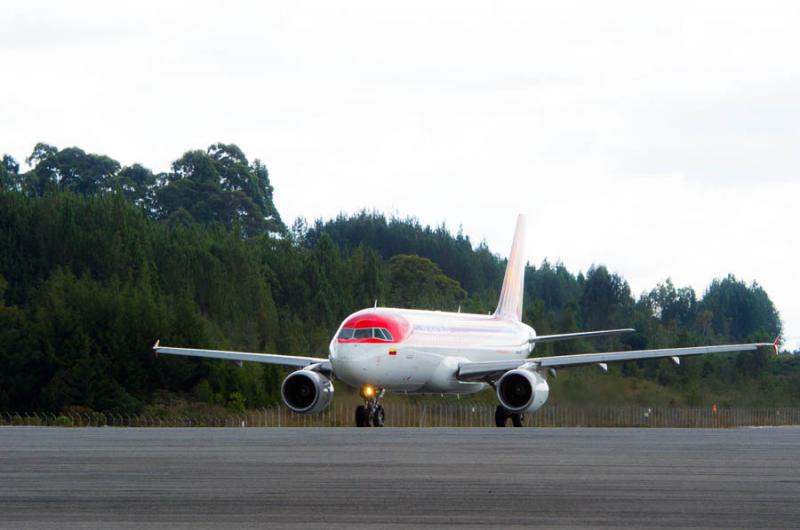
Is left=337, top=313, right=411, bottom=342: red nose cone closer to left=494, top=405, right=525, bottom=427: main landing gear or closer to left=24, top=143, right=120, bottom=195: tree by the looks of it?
left=494, top=405, right=525, bottom=427: main landing gear

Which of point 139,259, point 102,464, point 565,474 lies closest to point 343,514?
point 565,474

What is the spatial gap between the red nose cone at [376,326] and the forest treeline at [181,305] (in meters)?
12.7

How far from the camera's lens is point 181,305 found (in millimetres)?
85500

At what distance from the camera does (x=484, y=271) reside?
19275cm

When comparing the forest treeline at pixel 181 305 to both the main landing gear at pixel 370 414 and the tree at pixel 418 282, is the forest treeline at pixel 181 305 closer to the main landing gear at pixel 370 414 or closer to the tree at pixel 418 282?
the tree at pixel 418 282

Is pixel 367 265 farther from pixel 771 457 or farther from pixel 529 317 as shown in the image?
pixel 771 457

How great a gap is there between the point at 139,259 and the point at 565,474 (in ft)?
291

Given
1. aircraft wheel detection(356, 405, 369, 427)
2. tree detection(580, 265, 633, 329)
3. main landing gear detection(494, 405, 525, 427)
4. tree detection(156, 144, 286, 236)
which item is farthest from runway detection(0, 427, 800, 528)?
tree detection(156, 144, 286, 236)

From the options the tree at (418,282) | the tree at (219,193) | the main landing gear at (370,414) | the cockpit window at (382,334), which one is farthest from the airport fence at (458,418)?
the tree at (219,193)

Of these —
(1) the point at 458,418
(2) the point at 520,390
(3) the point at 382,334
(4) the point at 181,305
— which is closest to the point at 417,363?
(3) the point at 382,334

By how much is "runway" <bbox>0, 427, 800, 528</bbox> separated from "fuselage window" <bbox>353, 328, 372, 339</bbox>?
20376mm

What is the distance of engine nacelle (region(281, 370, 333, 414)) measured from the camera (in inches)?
A: 1746

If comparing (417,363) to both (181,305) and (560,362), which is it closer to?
(560,362)

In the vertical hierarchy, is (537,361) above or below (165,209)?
below
